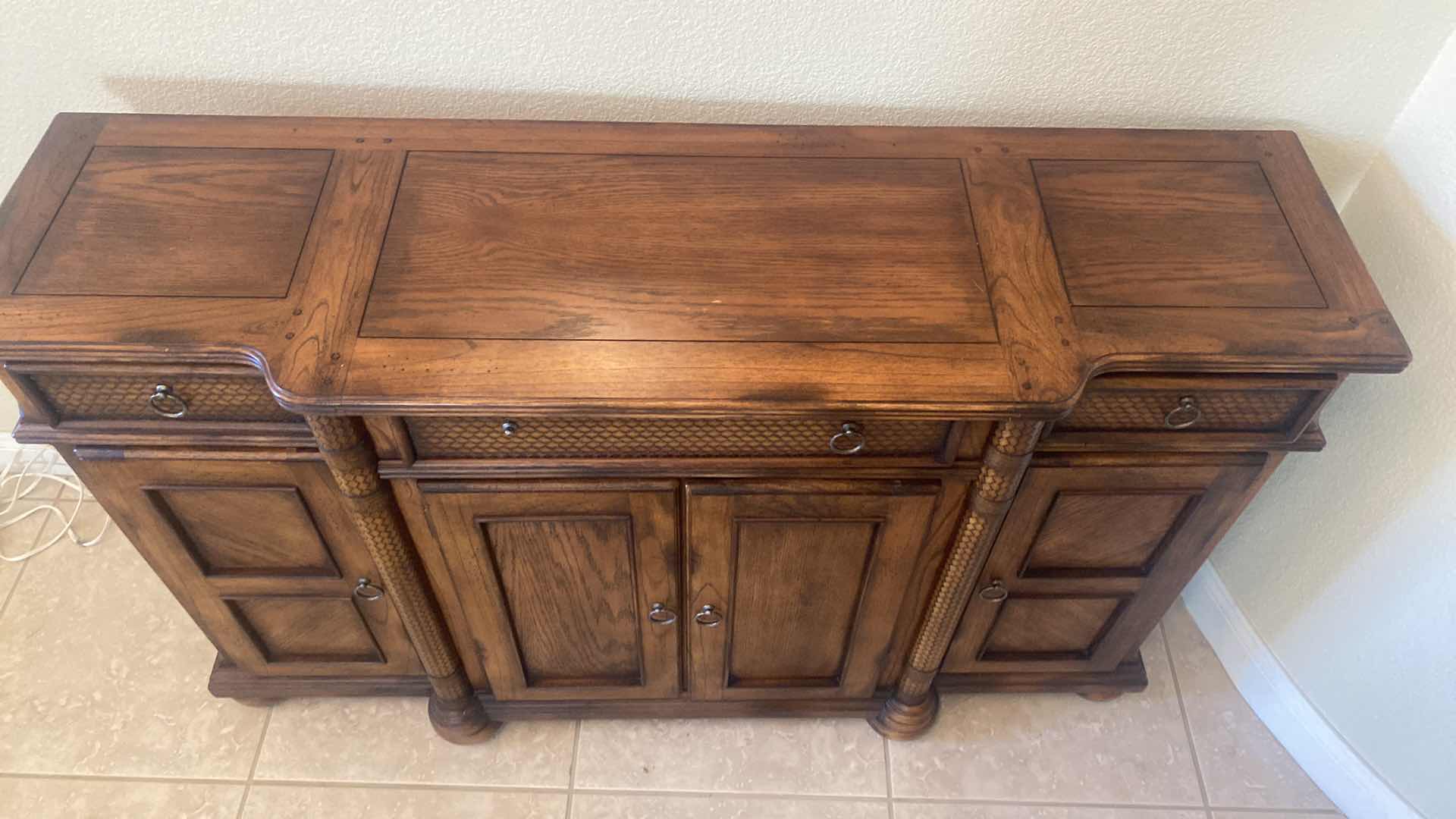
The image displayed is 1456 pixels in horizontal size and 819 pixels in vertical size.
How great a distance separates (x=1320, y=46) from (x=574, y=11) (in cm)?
90

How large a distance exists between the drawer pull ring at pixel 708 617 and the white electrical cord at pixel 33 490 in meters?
1.18

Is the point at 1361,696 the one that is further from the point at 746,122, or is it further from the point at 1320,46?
the point at 746,122

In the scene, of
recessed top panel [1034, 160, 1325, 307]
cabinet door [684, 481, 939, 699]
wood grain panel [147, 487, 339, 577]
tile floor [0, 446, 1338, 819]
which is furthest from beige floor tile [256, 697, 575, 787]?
recessed top panel [1034, 160, 1325, 307]

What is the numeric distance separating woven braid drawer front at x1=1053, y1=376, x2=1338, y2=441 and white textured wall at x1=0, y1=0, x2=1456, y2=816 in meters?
0.26

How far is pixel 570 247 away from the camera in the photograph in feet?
3.60

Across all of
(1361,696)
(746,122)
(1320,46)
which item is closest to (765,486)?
(746,122)

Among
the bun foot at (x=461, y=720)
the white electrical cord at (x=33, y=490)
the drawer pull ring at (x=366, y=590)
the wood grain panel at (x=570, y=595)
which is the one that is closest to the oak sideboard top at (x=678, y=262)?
the wood grain panel at (x=570, y=595)

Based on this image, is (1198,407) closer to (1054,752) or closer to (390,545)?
(1054,752)

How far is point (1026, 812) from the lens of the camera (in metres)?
1.53

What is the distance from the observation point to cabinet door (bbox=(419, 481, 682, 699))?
1146 mm

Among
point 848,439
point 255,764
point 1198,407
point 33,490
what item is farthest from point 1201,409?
point 33,490

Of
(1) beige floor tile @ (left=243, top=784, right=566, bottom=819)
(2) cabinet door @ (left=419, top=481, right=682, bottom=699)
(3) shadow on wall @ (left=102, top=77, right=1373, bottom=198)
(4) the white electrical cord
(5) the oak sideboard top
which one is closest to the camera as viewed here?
(5) the oak sideboard top

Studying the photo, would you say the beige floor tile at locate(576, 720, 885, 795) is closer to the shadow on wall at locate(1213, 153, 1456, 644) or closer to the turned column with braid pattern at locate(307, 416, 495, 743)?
the turned column with braid pattern at locate(307, 416, 495, 743)

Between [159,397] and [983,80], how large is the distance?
3.35ft
